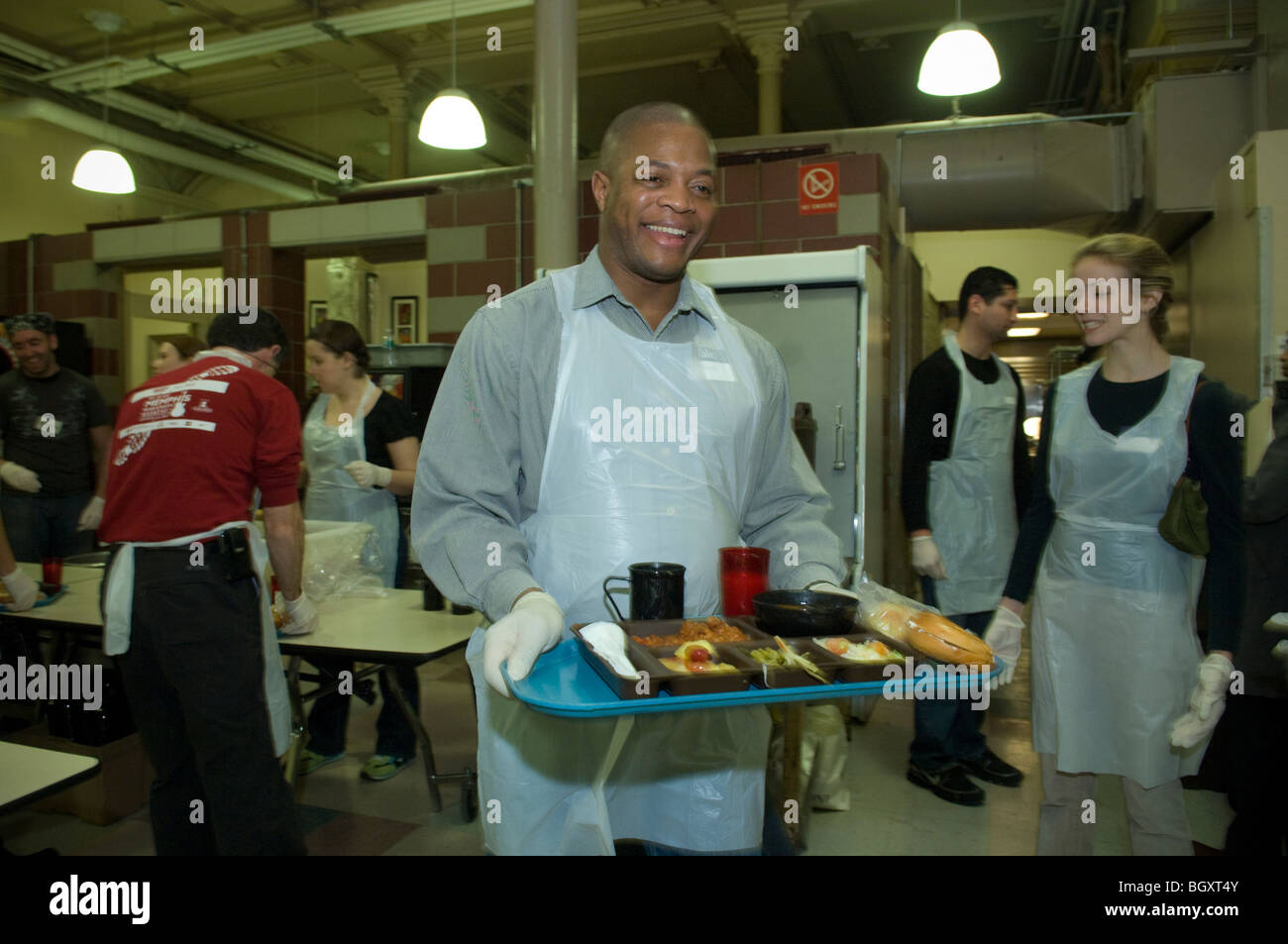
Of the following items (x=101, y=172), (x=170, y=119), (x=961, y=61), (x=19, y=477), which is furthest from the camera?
(x=170, y=119)

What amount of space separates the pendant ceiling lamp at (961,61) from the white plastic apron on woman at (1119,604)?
2.80 m

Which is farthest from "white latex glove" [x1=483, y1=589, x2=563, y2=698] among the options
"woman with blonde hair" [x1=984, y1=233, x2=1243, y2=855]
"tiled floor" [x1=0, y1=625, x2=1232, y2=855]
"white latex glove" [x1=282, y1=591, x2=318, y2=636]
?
"tiled floor" [x1=0, y1=625, x2=1232, y2=855]

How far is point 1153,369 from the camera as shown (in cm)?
204

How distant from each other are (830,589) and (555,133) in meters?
3.77

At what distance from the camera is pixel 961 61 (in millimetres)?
4258

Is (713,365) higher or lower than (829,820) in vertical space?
higher

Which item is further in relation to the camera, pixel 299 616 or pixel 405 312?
pixel 405 312

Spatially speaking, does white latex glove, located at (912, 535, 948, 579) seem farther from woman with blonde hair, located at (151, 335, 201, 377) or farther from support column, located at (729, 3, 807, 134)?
support column, located at (729, 3, 807, 134)

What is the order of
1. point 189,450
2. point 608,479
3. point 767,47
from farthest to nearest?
1. point 767,47
2. point 189,450
3. point 608,479

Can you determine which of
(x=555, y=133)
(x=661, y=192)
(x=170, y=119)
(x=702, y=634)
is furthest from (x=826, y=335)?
(x=170, y=119)

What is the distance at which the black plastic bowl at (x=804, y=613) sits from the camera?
4.45 ft

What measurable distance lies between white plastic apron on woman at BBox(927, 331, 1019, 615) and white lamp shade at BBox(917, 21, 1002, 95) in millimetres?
1877

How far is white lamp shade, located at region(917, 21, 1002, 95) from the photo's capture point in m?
4.25

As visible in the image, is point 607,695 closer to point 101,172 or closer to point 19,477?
point 19,477
